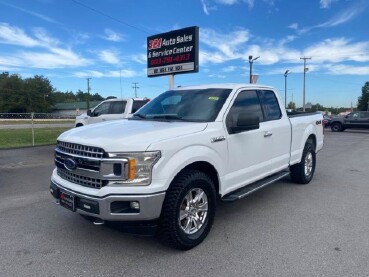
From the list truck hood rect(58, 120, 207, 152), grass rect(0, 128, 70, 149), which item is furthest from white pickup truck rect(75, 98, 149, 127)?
truck hood rect(58, 120, 207, 152)

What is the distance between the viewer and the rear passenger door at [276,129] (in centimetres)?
544

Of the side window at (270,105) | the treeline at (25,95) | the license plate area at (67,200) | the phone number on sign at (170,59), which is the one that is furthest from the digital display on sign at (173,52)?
the treeline at (25,95)

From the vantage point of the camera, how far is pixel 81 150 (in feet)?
11.9

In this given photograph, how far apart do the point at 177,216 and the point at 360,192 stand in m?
4.38

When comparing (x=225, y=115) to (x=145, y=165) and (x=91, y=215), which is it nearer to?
(x=145, y=165)

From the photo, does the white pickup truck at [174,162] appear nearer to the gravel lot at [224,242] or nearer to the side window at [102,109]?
the gravel lot at [224,242]

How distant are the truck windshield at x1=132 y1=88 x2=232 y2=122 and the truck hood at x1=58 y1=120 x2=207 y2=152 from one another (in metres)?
0.32

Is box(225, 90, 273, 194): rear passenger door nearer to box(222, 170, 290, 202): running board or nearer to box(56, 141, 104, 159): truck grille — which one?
box(222, 170, 290, 202): running board

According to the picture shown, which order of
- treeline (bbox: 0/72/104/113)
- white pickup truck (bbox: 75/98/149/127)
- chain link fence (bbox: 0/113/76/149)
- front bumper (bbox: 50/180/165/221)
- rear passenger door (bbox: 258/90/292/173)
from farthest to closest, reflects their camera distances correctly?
treeline (bbox: 0/72/104/113) → chain link fence (bbox: 0/113/76/149) → white pickup truck (bbox: 75/98/149/127) → rear passenger door (bbox: 258/90/292/173) → front bumper (bbox: 50/180/165/221)

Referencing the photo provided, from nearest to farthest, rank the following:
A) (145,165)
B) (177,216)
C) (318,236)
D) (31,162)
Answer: (145,165) < (177,216) < (318,236) < (31,162)

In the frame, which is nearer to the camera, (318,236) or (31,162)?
(318,236)

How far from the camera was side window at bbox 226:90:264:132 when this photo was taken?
4512mm

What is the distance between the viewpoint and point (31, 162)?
10172 millimetres

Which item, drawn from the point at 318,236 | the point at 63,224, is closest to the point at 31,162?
the point at 63,224
